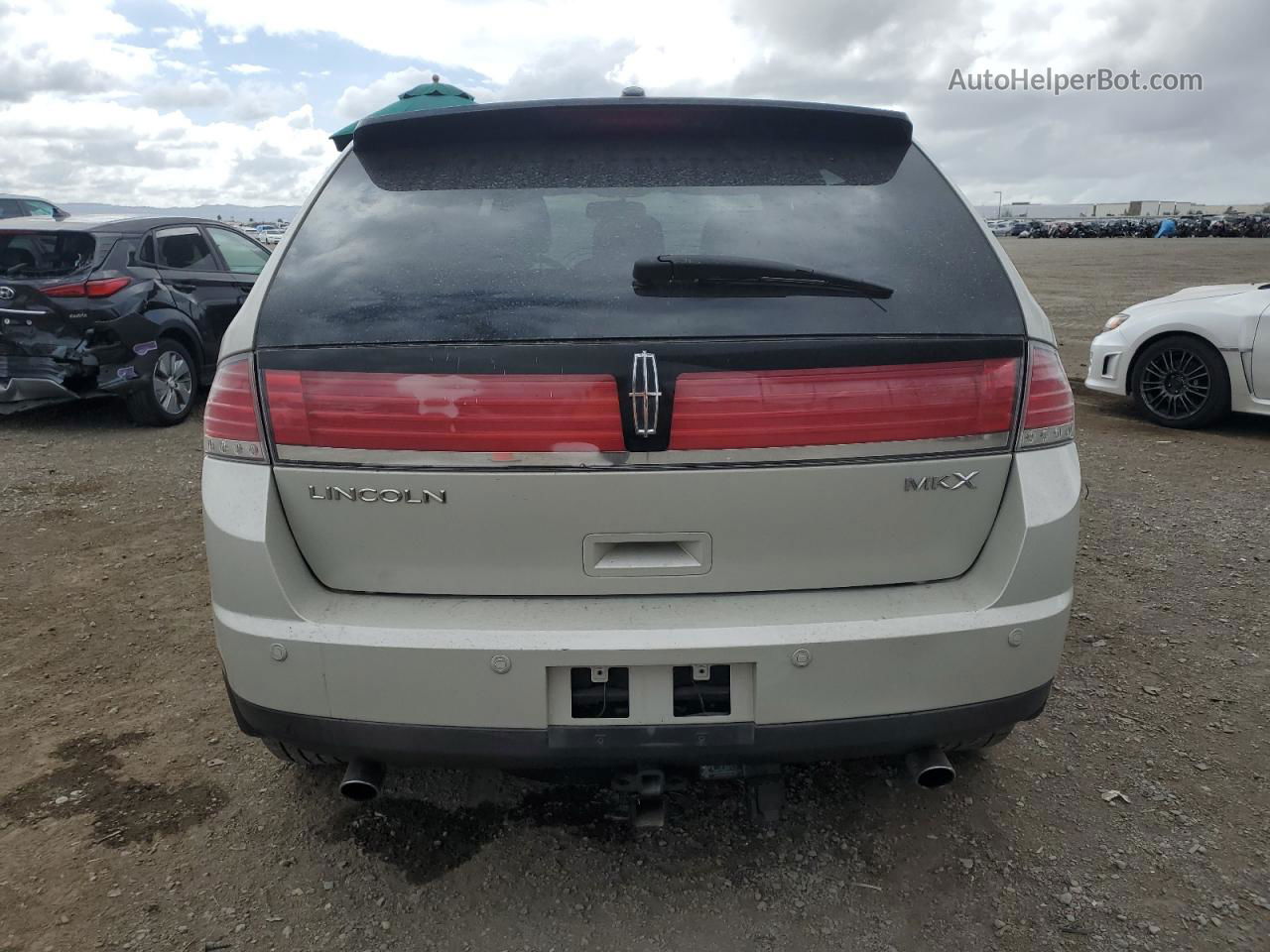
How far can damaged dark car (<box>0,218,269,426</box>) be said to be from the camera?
6.69 m

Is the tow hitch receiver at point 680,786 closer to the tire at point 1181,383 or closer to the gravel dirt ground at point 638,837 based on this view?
the gravel dirt ground at point 638,837

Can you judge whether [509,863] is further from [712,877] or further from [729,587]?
[729,587]

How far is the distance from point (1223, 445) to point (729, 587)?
20.0 feet

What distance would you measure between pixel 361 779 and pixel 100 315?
19.9 ft

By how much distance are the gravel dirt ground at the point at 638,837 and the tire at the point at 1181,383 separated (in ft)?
12.3

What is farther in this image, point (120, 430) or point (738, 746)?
point (120, 430)

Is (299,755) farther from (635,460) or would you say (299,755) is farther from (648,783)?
(635,460)

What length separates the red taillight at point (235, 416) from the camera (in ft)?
6.39

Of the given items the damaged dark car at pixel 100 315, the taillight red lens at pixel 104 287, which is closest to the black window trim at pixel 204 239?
the damaged dark car at pixel 100 315

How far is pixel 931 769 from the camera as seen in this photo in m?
2.09

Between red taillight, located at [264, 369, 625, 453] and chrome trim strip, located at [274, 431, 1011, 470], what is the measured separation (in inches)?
0.6

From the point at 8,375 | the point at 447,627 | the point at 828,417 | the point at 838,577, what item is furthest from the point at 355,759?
the point at 8,375

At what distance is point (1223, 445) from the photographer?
6.58m

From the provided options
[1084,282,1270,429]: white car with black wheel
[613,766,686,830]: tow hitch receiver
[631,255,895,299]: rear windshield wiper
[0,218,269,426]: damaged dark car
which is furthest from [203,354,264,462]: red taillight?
[1084,282,1270,429]: white car with black wheel
